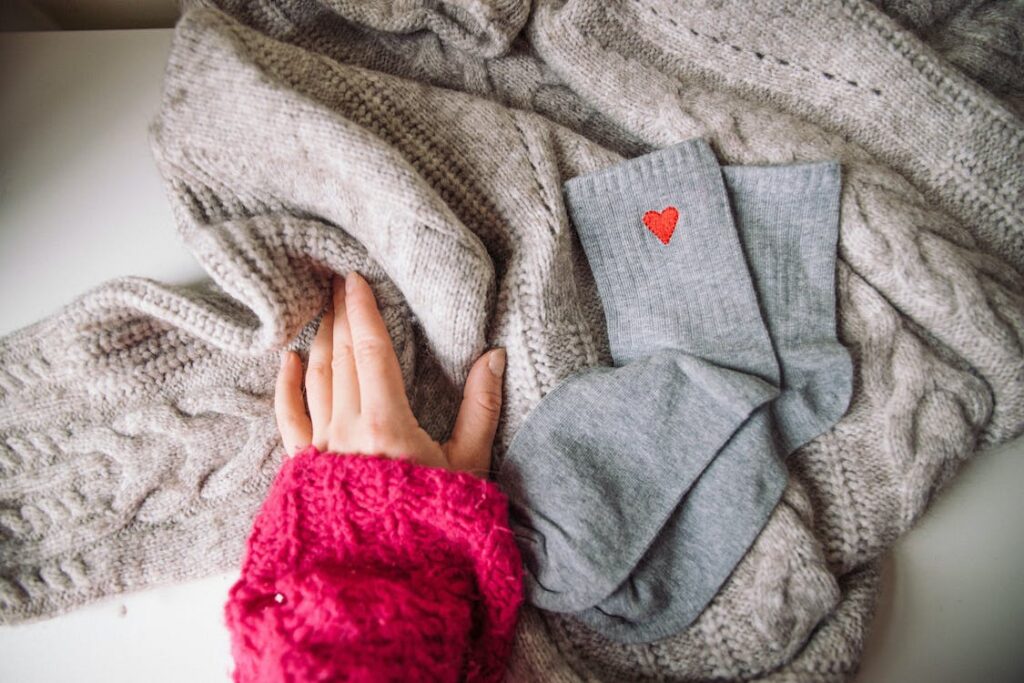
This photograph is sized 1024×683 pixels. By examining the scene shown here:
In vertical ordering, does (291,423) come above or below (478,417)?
below

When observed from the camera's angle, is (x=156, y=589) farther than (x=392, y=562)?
Yes

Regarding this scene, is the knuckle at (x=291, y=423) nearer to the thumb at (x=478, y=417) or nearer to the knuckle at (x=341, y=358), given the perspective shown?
the knuckle at (x=341, y=358)

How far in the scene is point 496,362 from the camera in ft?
2.44

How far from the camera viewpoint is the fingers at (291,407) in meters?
0.73

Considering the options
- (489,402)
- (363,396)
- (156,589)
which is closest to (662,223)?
(489,402)

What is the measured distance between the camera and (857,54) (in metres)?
0.80

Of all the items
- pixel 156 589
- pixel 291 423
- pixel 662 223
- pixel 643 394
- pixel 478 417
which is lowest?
pixel 156 589

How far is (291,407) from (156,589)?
277 millimetres

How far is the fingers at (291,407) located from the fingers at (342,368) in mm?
53

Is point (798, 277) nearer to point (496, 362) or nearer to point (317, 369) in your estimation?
point (496, 362)

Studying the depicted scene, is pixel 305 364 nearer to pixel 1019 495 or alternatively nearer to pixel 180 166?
pixel 180 166

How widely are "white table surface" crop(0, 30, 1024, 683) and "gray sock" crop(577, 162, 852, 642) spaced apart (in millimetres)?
209

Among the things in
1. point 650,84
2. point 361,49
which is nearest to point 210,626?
point 361,49

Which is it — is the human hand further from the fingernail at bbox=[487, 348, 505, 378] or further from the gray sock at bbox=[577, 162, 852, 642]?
the gray sock at bbox=[577, 162, 852, 642]
